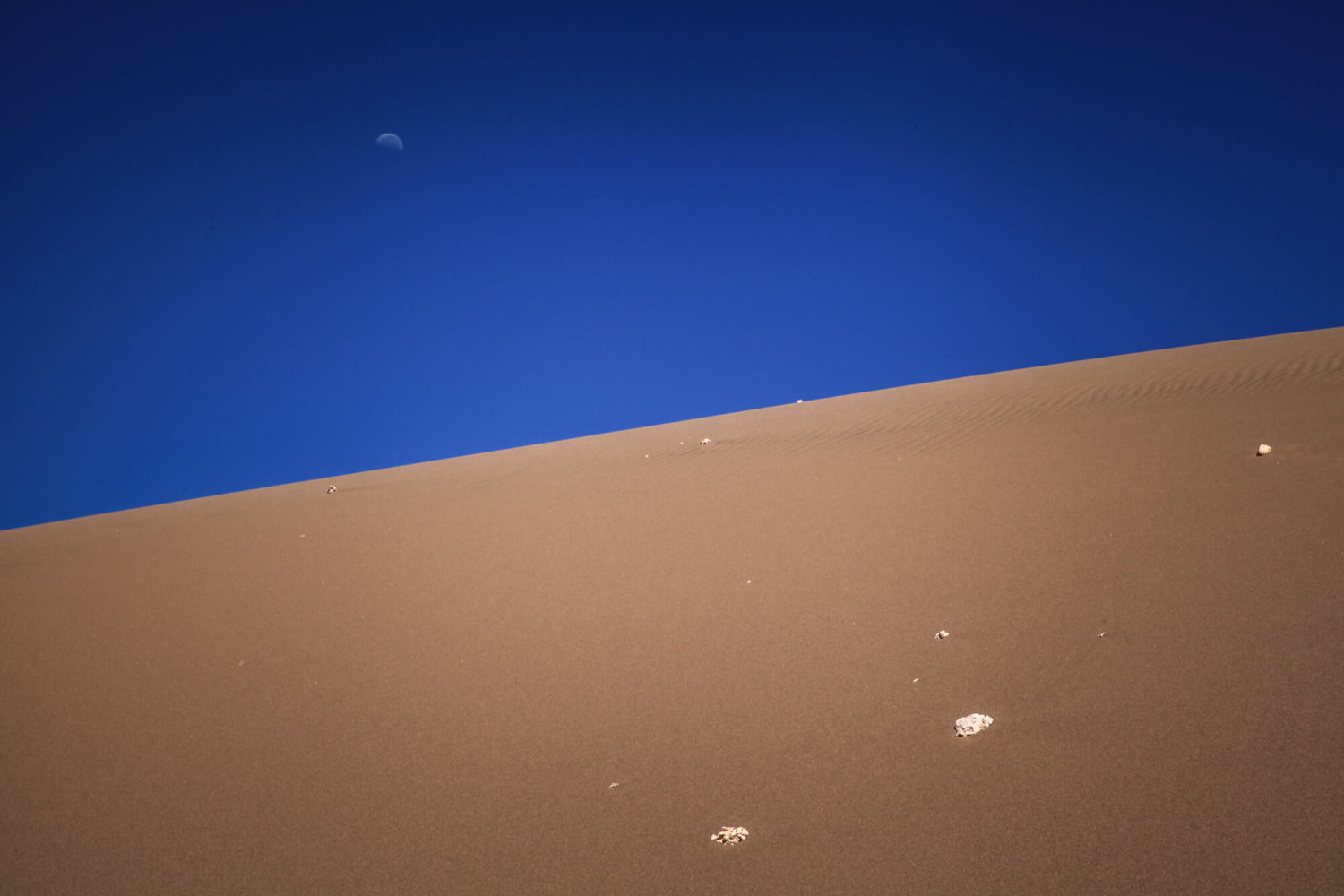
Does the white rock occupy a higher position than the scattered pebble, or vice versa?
the white rock

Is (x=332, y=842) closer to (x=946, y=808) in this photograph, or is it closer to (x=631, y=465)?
(x=946, y=808)

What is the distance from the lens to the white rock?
2402 mm

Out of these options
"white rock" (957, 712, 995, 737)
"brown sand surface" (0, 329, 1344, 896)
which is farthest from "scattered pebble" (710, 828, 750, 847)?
"white rock" (957, 712, 995, 737)

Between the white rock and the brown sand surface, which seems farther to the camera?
the white rock

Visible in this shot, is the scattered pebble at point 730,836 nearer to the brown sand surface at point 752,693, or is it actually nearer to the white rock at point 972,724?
the brown sand surface at point 752,693

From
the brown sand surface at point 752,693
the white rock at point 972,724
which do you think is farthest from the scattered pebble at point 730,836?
the white rock at point 972,724

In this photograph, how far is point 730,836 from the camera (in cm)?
210

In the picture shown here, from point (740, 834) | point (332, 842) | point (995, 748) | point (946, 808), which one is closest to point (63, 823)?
point (332, 842)

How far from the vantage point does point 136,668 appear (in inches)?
160

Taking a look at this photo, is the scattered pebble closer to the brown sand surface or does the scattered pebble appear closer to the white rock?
the brown sand surface

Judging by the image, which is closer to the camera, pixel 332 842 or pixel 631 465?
pixel 332 842

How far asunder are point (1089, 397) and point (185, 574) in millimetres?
9457

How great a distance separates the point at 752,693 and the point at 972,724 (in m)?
0.85

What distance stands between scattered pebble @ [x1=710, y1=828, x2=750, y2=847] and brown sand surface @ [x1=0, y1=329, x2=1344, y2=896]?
0.04 metres
